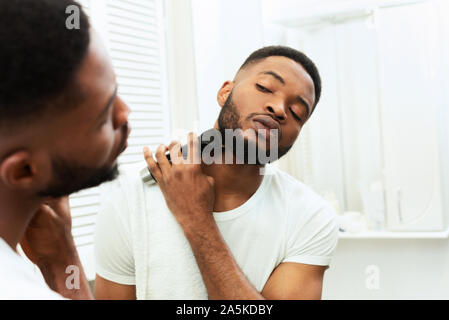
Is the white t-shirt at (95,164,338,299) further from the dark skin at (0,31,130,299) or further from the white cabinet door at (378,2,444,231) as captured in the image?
the white cabinet door at (378,2,444,231)

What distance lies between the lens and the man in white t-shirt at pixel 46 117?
0.37 m

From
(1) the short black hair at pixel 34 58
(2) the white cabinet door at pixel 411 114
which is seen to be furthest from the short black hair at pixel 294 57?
(2) the white cabinet door at pixel 411 114

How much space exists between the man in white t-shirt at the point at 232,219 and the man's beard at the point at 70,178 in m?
0.17

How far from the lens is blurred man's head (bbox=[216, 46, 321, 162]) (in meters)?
0.68

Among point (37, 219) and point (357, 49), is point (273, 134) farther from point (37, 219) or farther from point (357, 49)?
point (357, 49)

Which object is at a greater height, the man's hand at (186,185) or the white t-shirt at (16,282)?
the man's hand at (186,185)

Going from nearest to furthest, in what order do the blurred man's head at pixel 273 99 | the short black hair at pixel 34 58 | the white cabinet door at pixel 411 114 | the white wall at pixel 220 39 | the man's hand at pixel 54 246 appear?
the short black hair at pixel 34 58 → the man's hand at pixel 54 246 → the blurred man's head at pixel 273 99 → the white cabinet door at pixel 411 114 → the white wall at pixel 220 39

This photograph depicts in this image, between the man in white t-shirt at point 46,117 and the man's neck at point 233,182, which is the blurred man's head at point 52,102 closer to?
the man in white t-shirt at point 46,117

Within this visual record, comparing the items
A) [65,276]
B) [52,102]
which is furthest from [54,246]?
[52,102]

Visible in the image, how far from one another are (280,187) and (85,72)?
41 cm

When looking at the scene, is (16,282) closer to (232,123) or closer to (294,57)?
(232,123)

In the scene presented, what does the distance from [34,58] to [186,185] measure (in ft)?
0.97

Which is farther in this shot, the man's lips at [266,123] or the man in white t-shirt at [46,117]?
the man's lips at [266,123]
